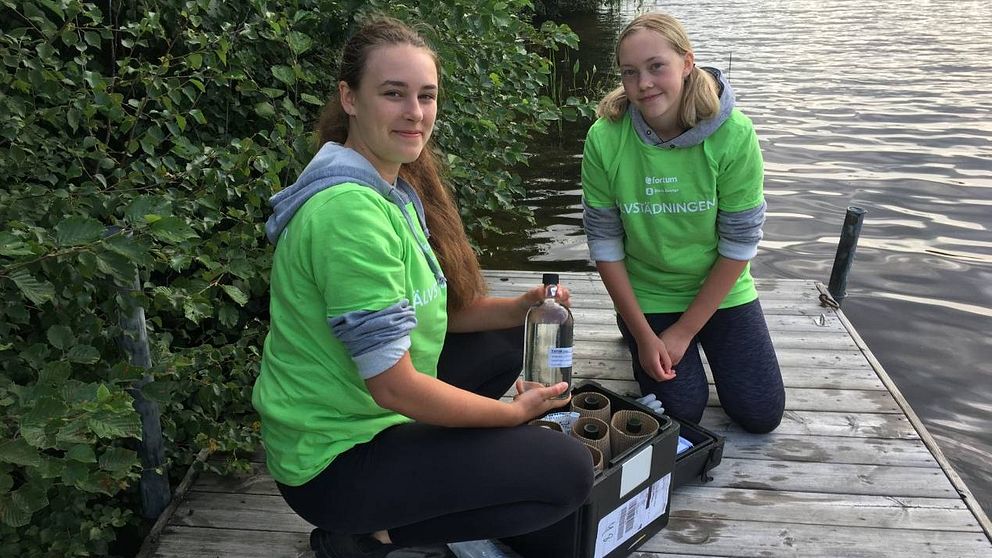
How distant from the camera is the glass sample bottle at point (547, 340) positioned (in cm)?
239

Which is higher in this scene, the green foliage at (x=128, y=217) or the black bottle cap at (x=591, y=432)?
the green foliage at (x=128, y=217)

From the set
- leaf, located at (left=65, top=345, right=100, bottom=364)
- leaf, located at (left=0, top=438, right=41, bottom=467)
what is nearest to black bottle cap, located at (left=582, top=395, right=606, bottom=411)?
leaf, located at (left=65, top=345, right=100, bottom=364)

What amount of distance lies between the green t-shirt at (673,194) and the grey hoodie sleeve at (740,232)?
1.2 inches

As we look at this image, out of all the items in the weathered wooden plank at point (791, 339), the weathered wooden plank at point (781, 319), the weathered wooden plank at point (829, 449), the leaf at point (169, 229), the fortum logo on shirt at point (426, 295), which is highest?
the leaf at point (169, 229)

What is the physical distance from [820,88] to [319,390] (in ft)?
39.3

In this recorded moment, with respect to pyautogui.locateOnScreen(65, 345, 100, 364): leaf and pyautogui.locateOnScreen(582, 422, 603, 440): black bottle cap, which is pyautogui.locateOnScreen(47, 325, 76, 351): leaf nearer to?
pyautogui.locateOnScreen(65, 345, 100, 364): leaf

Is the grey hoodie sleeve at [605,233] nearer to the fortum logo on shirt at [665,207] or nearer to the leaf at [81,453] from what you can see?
the fortum logo on shirt at [665,207]

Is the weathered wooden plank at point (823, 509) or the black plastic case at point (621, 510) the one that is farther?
the weathered wooden plank at point (823, 509)

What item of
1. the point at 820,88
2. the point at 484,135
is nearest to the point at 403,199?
the point at 484,135

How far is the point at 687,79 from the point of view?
→ 9.41 feet

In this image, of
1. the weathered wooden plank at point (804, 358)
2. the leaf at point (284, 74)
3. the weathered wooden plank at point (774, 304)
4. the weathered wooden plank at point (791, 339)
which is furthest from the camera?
the weathered wooden plank at point (774, 304)

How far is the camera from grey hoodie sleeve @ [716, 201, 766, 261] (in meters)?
2.88

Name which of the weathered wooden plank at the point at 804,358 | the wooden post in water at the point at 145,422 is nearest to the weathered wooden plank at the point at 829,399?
the weathered wooden plank at the point at 804,358

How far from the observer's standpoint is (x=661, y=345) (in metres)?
2.93
